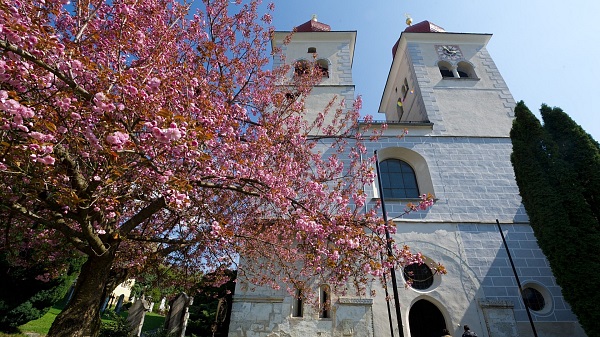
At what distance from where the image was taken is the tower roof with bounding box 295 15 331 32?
58.4ft

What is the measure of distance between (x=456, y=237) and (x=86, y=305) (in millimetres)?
10392

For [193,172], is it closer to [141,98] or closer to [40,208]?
[141,98]

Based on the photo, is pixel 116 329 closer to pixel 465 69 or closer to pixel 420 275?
pixel 420 275

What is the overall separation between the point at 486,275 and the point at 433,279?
5.37 ft

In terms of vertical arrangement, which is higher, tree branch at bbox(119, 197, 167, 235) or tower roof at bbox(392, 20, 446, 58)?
tower roof at bbox(392, 20, 446, 58)

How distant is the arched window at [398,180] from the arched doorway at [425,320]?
12.7ft

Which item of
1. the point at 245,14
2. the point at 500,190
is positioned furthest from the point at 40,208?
the point at 500,190

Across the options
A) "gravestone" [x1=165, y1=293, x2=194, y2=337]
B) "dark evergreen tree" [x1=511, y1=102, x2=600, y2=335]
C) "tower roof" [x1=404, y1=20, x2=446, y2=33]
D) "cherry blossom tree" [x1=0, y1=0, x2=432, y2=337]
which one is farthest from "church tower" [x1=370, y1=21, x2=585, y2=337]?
"gravestone" [x1=165, y1=293, x2=194, y2=337]

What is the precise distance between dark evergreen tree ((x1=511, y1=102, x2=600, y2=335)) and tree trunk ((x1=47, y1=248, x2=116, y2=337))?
10.6 metres

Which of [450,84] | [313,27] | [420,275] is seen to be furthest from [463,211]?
[313,27]

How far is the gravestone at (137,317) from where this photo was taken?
31.1 ft

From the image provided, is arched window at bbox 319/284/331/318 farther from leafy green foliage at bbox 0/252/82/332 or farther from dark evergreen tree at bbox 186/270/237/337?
leafy green foliage at bbox 0/252/82/332

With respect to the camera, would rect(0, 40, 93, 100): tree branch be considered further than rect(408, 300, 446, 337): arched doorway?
No

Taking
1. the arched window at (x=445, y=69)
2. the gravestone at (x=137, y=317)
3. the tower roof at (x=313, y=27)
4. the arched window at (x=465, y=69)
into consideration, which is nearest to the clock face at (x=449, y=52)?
the arched window at (x=445, y=69)
